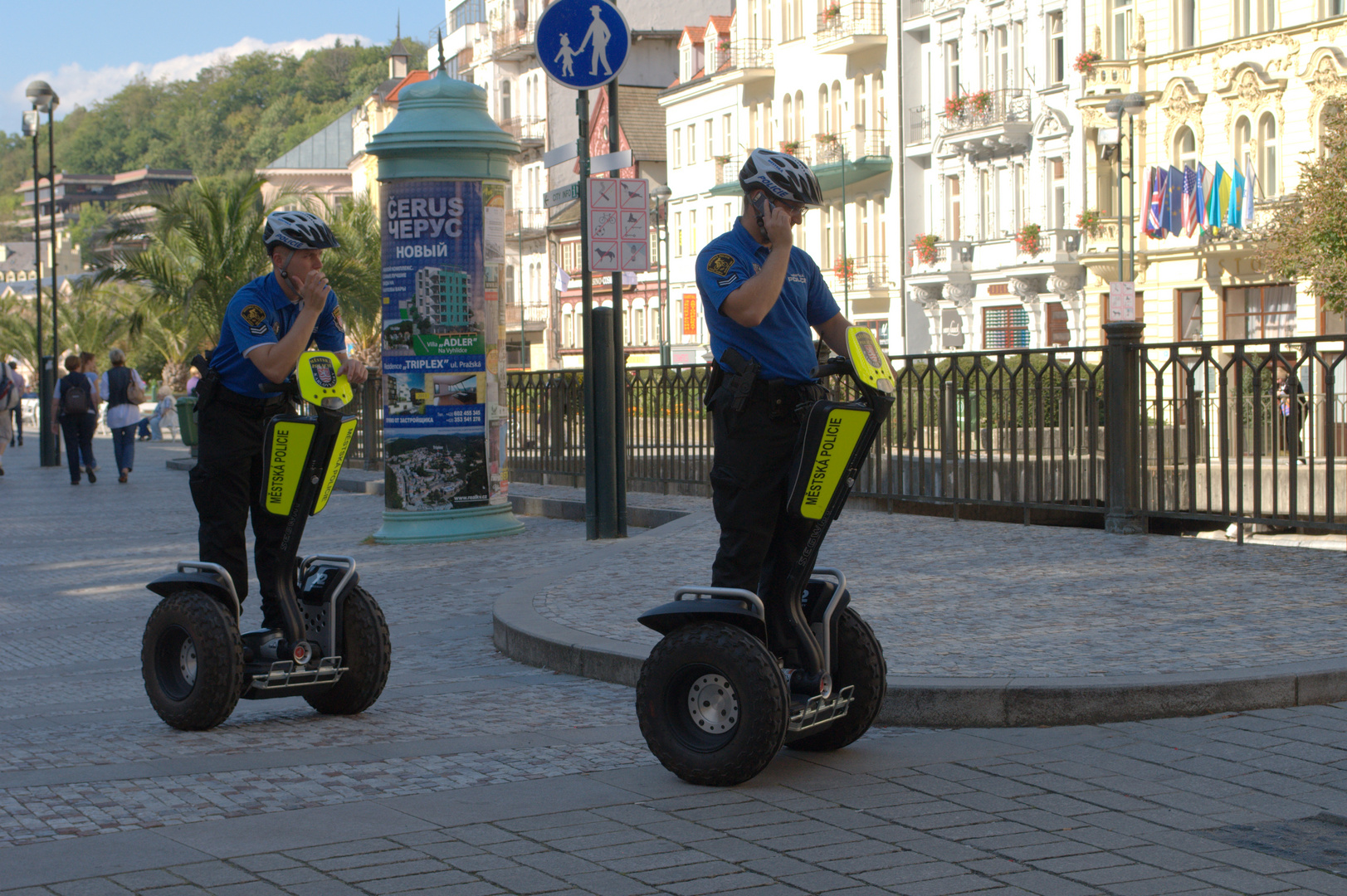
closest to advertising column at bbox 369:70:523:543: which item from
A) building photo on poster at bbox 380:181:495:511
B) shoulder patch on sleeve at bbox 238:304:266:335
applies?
building photo on poster at bbox 380:181:495:511

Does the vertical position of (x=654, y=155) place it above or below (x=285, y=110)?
below

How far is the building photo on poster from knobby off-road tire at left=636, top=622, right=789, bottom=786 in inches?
344

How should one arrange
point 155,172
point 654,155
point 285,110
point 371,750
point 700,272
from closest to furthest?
point 700,272, point 371,750, point 654,155, point 285,110, point 155,172

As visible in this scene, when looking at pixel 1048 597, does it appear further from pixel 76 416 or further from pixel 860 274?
pixel 860 274

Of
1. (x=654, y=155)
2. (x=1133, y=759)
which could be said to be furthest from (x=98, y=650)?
(x=654, y=155)

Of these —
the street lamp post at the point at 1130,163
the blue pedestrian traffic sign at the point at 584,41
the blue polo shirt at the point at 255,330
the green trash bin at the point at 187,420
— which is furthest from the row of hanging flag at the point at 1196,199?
the blue polo shirt at the point at 255,330

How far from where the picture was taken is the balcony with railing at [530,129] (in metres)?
83.6

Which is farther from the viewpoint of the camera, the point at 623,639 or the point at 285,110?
the point at 285,110

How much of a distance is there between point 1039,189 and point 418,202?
36.3 meters

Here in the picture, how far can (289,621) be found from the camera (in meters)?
6.38

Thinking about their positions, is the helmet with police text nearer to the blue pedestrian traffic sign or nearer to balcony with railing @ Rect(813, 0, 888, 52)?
the blue pedestrian traffic sign

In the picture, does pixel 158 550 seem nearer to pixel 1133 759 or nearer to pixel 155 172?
pixel 1133 759

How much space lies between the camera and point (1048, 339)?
4747 centimetres

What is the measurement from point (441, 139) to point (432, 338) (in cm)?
161
